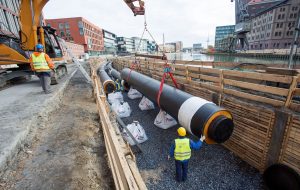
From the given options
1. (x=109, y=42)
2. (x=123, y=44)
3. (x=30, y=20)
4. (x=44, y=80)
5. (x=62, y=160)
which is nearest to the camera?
(x=62, y=160)

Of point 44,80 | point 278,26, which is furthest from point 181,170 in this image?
point 278,26

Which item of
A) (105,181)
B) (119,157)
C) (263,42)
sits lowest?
(105,181)

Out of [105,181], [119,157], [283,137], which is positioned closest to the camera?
[119,157]

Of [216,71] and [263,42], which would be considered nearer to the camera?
[216,71]

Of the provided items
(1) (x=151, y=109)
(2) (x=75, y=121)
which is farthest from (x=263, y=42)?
(2) (x=75, y=121)

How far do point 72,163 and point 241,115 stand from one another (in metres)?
4.61

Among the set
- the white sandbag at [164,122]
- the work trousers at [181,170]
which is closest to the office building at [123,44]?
the white sandbag at [164,122]

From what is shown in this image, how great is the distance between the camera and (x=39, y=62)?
666 centimetres

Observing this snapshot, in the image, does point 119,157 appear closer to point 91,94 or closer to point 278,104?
point 278,104

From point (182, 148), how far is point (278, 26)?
77559 mm

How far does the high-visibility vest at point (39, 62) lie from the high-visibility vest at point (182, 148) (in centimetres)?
637

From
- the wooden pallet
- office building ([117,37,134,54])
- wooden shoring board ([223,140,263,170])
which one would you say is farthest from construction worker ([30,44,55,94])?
office building ([117,37,134,54])

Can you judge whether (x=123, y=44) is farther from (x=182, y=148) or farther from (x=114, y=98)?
(x=182, y=148)

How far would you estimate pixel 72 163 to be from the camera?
3.18 meters
